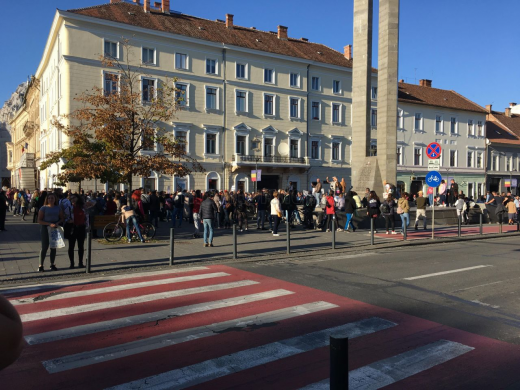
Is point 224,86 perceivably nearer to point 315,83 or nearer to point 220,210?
point 315,83

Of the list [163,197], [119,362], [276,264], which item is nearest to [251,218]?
[163,197]

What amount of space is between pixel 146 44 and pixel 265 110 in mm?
13133

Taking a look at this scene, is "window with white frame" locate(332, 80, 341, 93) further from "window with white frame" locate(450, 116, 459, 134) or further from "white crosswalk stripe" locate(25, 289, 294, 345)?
"white crosswalk stripe" locate(25, 289, 294, 345)

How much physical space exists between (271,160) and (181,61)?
1278cm

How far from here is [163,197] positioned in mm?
26484

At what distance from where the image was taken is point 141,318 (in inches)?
263

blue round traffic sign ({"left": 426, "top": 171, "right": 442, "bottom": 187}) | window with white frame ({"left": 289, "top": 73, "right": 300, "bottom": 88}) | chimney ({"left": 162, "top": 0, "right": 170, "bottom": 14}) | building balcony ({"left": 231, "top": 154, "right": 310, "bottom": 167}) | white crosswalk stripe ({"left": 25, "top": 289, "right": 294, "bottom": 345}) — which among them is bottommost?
white crosswalk stripe ({"left": 25, "top": 289, "right": 294, "bottom": 345})

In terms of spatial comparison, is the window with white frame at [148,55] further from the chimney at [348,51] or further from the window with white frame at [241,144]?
the chimney at [348,51]

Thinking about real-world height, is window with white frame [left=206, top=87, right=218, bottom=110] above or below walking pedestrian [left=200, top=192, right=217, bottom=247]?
above

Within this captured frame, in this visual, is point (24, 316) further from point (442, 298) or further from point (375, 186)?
point (375, 186)

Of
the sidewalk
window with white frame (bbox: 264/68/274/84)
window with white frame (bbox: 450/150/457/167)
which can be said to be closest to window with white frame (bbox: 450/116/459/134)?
window with white frame (bbox: 450/150/457/167)

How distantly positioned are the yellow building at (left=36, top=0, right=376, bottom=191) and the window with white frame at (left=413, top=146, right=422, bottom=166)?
10.1 meters

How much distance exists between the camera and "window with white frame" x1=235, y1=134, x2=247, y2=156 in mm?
44531

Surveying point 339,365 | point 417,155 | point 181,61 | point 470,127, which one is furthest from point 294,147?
point 339,365
